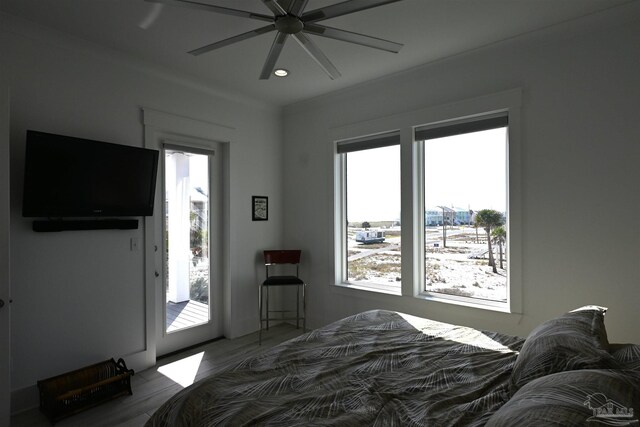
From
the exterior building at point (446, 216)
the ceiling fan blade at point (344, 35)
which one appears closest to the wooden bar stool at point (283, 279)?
the exterior building at point (446, 216)

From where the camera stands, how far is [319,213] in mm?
4117

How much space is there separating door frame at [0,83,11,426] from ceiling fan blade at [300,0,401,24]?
1.99 metres

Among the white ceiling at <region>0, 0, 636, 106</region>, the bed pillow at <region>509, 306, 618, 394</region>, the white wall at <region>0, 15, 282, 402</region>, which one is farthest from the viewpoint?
the white wall at <region>0, 15, 282, 402</region>

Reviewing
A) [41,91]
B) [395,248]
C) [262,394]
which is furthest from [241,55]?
[262,394]

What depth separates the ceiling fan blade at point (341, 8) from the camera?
5.58 ft

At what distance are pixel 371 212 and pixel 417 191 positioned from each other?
2.02 ft

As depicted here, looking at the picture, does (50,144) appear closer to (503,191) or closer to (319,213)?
(319,213)

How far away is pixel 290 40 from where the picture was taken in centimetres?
272

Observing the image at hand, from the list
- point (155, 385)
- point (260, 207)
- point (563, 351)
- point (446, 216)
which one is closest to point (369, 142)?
point (446, 216)

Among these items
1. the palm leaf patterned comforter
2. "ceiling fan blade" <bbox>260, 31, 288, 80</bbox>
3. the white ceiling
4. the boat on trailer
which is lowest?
the palm leaf patterned comforter

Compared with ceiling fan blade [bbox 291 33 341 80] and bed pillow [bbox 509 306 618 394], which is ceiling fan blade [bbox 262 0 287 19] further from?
bed pillow [bbox 509 306 618 394]

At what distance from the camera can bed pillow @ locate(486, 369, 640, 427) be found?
862mm

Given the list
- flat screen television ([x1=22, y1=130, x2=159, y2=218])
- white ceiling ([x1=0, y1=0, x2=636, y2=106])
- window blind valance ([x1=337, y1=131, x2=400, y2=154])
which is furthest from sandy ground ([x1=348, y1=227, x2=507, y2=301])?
flat screen television ([x1=22, y1=130, x2=159, y2=218])

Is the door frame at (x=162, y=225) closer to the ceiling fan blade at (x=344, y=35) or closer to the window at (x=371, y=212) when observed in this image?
the window at (x=371, y=212)
